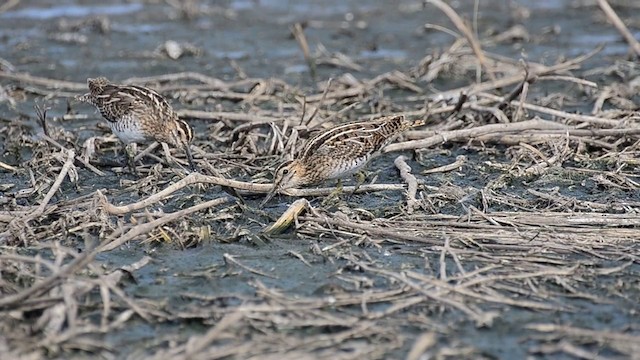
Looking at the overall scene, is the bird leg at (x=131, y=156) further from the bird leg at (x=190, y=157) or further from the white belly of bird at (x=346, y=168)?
the white belly of bird at (x=346, y=168)

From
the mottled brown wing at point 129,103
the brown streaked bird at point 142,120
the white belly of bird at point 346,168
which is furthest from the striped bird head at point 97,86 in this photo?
the white belly of bird at point 346,168

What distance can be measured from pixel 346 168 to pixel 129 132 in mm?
2026

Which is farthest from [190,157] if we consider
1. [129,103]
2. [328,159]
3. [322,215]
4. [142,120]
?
[322,215]

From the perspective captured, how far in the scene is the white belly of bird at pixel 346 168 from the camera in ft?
27.1

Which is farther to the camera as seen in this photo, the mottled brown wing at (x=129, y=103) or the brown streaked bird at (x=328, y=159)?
the mottled brown wing at (x=129, y=103)

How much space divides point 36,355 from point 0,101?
6793 mm

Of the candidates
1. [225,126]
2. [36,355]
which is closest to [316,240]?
[36,355]

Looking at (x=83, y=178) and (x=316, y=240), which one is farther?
(x=83, y=178)

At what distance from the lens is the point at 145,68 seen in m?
13.4

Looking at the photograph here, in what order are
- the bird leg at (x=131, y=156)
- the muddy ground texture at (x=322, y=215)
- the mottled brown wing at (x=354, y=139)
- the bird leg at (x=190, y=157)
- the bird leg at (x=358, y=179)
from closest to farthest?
the muddy ground texture at (x=322, y=215)
the mottled brown wing at (x=354, y=139)
the bird leg at (x=358, y=179)
the bird leg at (x=190, y=157)
the bird leg at (x=131, y=156)

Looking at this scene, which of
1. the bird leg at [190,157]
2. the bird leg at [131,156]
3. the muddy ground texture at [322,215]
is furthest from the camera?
the bird leg at [131,156]

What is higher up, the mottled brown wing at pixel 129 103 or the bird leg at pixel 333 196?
the mottled brown wing at pixel 129 103

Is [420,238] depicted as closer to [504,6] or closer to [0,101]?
[0,101]

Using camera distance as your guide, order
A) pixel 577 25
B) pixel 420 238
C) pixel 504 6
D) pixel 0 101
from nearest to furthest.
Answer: pixel 420 238
pixel 0 101
pixel 577 25
pixel 504 6
